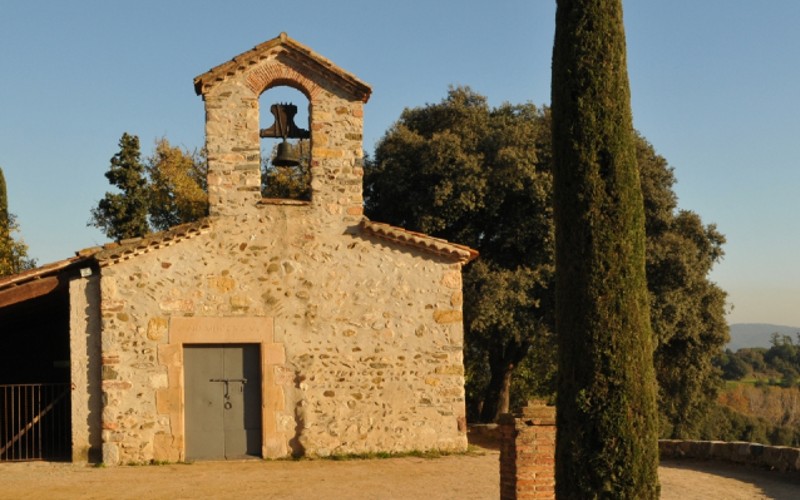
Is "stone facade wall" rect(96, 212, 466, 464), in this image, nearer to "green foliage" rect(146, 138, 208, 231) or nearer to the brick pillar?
the brick pillar

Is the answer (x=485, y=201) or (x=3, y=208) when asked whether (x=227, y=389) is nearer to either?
(x=485, y=201)

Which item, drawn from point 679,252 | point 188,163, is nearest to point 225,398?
point 679,252

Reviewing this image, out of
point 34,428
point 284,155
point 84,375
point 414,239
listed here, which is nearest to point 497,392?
point 414,239

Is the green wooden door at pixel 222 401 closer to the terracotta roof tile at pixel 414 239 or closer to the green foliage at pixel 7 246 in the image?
the terracotta roof tile at pixel 414 239

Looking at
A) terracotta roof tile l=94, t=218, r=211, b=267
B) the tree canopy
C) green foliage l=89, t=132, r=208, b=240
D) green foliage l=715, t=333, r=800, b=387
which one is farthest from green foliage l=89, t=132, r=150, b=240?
green foliage l=715, t=333, r=800, b=387

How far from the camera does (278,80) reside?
15.3 metres

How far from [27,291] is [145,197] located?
14.2 metres

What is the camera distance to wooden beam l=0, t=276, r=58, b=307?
1412 cm

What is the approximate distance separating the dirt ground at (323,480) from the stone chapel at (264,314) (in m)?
0.67

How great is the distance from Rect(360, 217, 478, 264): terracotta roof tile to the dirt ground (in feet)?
10.9

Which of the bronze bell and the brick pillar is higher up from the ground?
the bronze bell

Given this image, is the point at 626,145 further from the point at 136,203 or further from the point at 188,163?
the point at 188,163

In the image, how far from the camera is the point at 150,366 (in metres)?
14.4

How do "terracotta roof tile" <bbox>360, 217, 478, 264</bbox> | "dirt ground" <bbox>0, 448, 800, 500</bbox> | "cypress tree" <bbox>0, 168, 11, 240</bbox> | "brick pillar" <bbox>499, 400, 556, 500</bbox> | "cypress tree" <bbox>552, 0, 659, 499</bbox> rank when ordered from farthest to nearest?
1. "cypress tree" <bbox>0, 168, 11, 240</bbox>
2. "terracotta roof tile" <bbox>360, 217, 478, 264</bbox>
3. "dirt ground" <bbox>0, 448, 800, 500</bbox>
4. "brick pillar" <bbox>499, 400, 556, 500</bbox>
5. "cypress tree" <bbox>552, 0, 659, 499</bbox>
